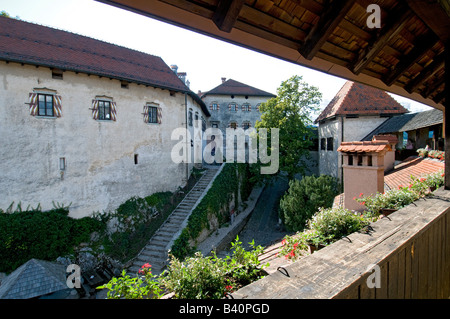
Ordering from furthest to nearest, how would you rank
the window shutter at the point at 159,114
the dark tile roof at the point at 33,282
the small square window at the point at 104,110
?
the window shutter at the point at 159,114, the small square window at the point at 104,110, the dark tile roof at the point at 33,282

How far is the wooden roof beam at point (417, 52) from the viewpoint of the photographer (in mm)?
3092

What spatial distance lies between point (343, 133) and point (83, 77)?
16878 millimetres

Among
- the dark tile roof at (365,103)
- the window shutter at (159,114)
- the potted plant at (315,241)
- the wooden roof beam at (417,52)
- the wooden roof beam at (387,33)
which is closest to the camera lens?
the wooden roof beam at (387,33)

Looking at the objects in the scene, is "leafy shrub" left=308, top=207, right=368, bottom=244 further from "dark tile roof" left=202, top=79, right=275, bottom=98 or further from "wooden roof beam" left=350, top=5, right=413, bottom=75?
"dark tile roof" left=202, top=79, right=275, bottom=98

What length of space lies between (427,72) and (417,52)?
1.11 meters

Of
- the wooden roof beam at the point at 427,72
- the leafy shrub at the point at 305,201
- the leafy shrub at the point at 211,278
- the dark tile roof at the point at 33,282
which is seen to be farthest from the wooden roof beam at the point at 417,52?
the dark tile roof at the point at 33,282

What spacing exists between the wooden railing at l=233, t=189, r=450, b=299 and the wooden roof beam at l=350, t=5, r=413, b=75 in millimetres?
2045

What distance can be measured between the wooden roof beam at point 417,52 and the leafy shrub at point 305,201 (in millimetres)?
9860

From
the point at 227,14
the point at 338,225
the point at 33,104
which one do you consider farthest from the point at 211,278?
the point at 33,104

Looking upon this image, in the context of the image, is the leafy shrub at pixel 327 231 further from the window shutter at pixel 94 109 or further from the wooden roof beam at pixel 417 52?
the window shutter at pixel 94 109

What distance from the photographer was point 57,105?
11.3m

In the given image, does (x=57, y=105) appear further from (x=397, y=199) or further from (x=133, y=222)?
(x=397, y=199)

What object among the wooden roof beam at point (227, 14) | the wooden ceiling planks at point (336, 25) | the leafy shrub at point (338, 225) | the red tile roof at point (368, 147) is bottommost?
the leafy shrub at point (338, 225)

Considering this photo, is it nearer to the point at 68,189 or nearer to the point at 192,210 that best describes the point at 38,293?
the point at 68,189
